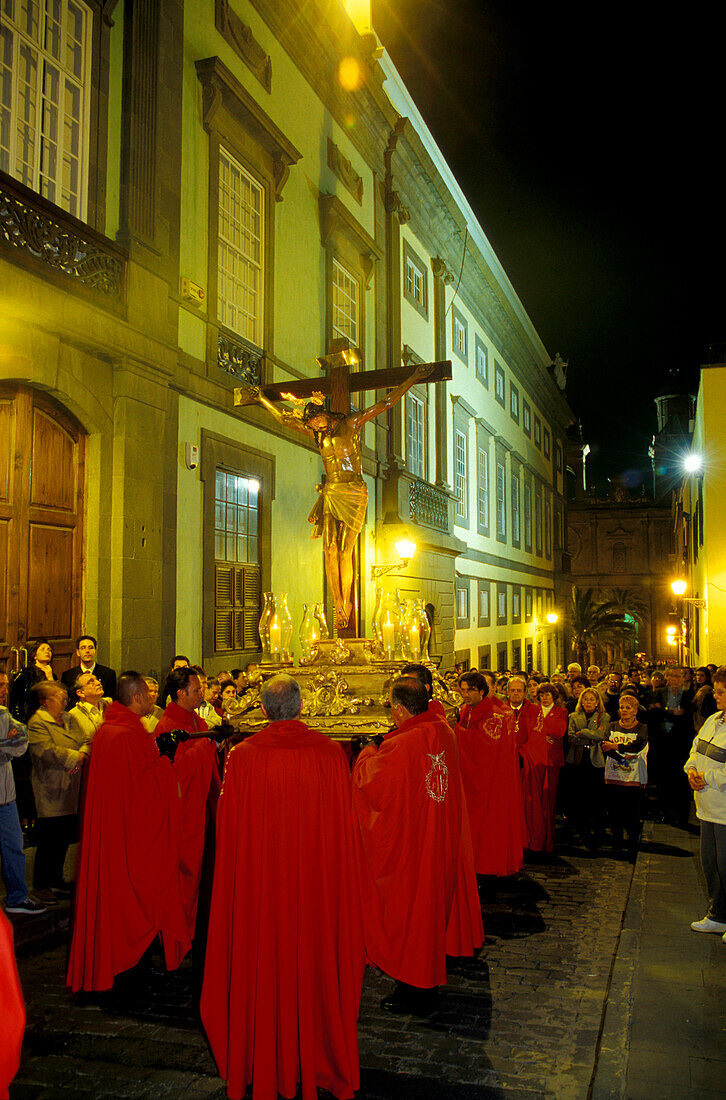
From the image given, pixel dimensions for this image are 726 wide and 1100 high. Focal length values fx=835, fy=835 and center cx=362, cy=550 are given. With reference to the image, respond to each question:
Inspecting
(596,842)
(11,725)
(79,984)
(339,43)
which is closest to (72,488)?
(11,725)

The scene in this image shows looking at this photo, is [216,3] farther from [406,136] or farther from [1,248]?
[406,136]

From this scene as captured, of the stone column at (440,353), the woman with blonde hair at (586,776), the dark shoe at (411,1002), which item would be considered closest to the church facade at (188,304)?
the stone column at (440,353)

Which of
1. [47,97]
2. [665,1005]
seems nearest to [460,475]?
[47,97]

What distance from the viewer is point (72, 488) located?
9289mm

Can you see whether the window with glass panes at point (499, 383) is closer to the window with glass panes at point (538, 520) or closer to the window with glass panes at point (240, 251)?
the window with glass panes at point (538, 520)

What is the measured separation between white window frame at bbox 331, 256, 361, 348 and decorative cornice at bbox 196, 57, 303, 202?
8.26 ft

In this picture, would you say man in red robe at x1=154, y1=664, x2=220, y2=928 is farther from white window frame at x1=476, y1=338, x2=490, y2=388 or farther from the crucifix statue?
white window frame at x1=476, y1=338, x2=490, y2=388

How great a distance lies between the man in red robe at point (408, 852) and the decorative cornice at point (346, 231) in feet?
41.1

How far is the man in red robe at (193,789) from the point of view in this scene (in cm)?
568

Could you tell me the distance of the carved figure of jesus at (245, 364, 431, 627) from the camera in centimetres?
846

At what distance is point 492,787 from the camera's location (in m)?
7.84

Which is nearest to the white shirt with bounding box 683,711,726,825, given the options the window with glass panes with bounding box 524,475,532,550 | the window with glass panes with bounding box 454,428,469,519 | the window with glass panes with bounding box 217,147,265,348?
the window with glass panes with bounding box 217,147,265,348

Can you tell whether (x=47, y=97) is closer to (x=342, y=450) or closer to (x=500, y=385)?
(x=342, y=450)

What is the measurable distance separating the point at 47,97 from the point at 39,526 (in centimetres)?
467
